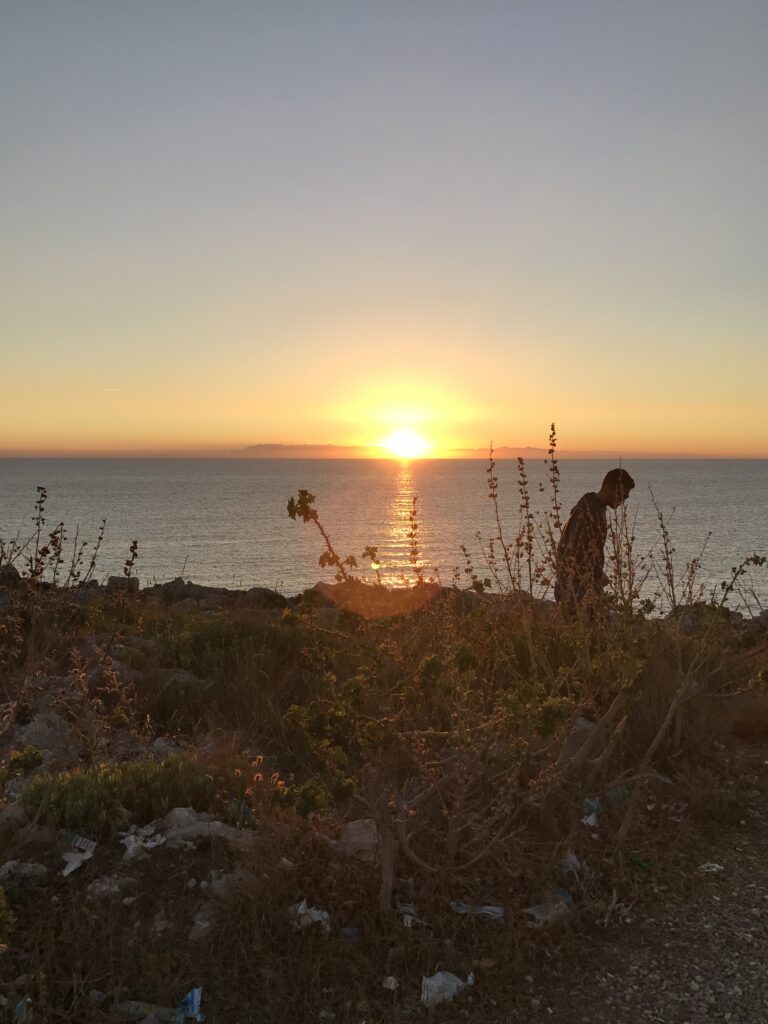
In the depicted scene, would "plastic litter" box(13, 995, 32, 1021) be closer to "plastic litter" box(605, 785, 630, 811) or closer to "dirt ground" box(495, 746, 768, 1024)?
"dirt ground" box(495, 746, 768, 1024)

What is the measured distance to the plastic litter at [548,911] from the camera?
3.94 meters

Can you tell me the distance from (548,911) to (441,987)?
0.76 metres

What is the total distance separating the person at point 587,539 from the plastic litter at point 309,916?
4.29m

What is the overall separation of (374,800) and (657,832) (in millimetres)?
2049

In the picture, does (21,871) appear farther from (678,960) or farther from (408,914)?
(678,960)

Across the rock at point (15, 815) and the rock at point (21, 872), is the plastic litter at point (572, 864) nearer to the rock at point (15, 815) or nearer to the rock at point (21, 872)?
the rock at point (21, 872)

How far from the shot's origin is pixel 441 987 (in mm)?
3498

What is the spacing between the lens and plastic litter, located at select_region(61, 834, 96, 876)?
4004 millimetres

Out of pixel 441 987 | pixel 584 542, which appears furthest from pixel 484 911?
pixel 584 542

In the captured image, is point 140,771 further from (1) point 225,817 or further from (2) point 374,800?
(2) point 374,800

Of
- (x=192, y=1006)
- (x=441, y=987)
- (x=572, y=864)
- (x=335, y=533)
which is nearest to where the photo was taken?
(x=192, y=1006)

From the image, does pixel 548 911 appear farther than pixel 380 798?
Yes

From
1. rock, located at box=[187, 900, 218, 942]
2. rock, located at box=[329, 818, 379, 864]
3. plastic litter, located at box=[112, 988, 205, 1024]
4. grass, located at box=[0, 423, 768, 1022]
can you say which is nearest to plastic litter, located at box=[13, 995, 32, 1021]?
grass, located at box=[0, 423, 768, 1022]

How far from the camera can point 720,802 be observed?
17.2 feet
